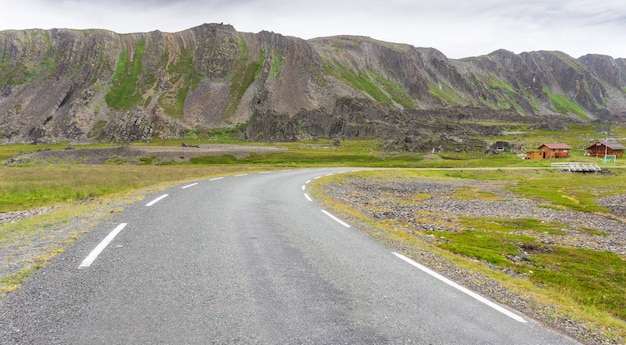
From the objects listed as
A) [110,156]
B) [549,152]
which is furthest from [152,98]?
[549,152]

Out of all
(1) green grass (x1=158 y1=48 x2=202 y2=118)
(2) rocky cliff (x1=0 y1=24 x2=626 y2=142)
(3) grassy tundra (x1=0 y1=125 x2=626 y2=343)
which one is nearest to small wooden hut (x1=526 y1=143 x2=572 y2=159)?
(2) rocky cliff (x1=0 y1=24 x2=626 y2=142)

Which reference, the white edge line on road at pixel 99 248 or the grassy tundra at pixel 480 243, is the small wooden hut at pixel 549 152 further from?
the white edge line on road at pixel 99 248

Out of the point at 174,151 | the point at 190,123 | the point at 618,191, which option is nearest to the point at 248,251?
the point at 618,191

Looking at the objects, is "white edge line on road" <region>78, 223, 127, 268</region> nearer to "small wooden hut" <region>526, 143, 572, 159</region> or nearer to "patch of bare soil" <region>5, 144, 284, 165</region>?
"patch of bare soil" <region>5, 144, 284, 165</region>

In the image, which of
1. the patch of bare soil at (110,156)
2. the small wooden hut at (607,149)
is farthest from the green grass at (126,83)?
the small wooden hut at (607,149)

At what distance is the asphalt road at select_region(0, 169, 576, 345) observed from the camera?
210 inches

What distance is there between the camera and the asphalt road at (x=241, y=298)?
534cm

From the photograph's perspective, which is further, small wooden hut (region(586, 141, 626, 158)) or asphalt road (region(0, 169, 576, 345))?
small wooden hut (region(586, 141, 626, 158))

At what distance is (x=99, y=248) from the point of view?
9133 millimetres

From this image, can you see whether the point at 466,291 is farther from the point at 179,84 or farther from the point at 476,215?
the point at 179,84

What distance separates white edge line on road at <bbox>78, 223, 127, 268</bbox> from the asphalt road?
3 centimetres

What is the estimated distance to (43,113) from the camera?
157250 millimetres

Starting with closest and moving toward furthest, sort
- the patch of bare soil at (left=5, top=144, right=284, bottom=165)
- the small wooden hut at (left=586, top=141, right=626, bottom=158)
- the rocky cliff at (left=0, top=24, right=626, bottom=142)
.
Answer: the patch of bare soil at (left=5, top=144, right=284, bottom=165) → the small wooden hut at (left=586, top=141, right=626, bottom=158) → the rocky cliff at (left=0, top=24, right=626, bottom=142)

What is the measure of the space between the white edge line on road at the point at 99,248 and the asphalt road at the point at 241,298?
1.0 inches
